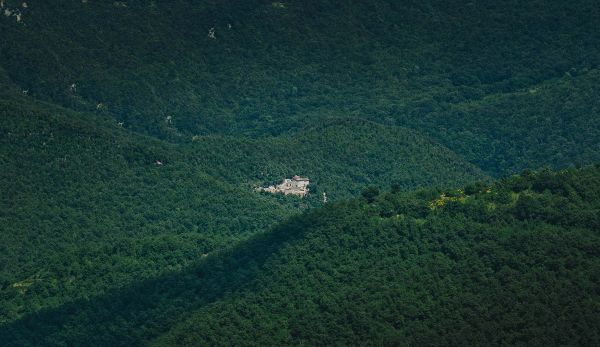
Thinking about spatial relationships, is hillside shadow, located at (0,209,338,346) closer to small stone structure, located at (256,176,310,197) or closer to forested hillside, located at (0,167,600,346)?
forested hillside, located at (0,167,600,346)

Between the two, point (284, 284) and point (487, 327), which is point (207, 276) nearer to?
point (284, 284)

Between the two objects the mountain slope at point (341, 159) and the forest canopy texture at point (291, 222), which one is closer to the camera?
the forest canopy texture at point (291, 222)

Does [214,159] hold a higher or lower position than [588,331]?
lower

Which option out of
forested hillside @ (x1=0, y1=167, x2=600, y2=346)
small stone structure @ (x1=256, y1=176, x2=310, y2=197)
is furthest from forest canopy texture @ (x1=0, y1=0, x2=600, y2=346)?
small stone structure @ (x1=256, y1=176, x2=310, y2=197)

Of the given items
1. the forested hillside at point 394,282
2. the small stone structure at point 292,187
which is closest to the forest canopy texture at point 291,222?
the forested hillside at point 394,282

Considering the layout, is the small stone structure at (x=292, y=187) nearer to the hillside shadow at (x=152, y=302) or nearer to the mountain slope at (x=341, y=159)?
the mountain slope at (x=341, y=159)

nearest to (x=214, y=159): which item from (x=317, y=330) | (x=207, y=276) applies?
(x=207, y=276)
